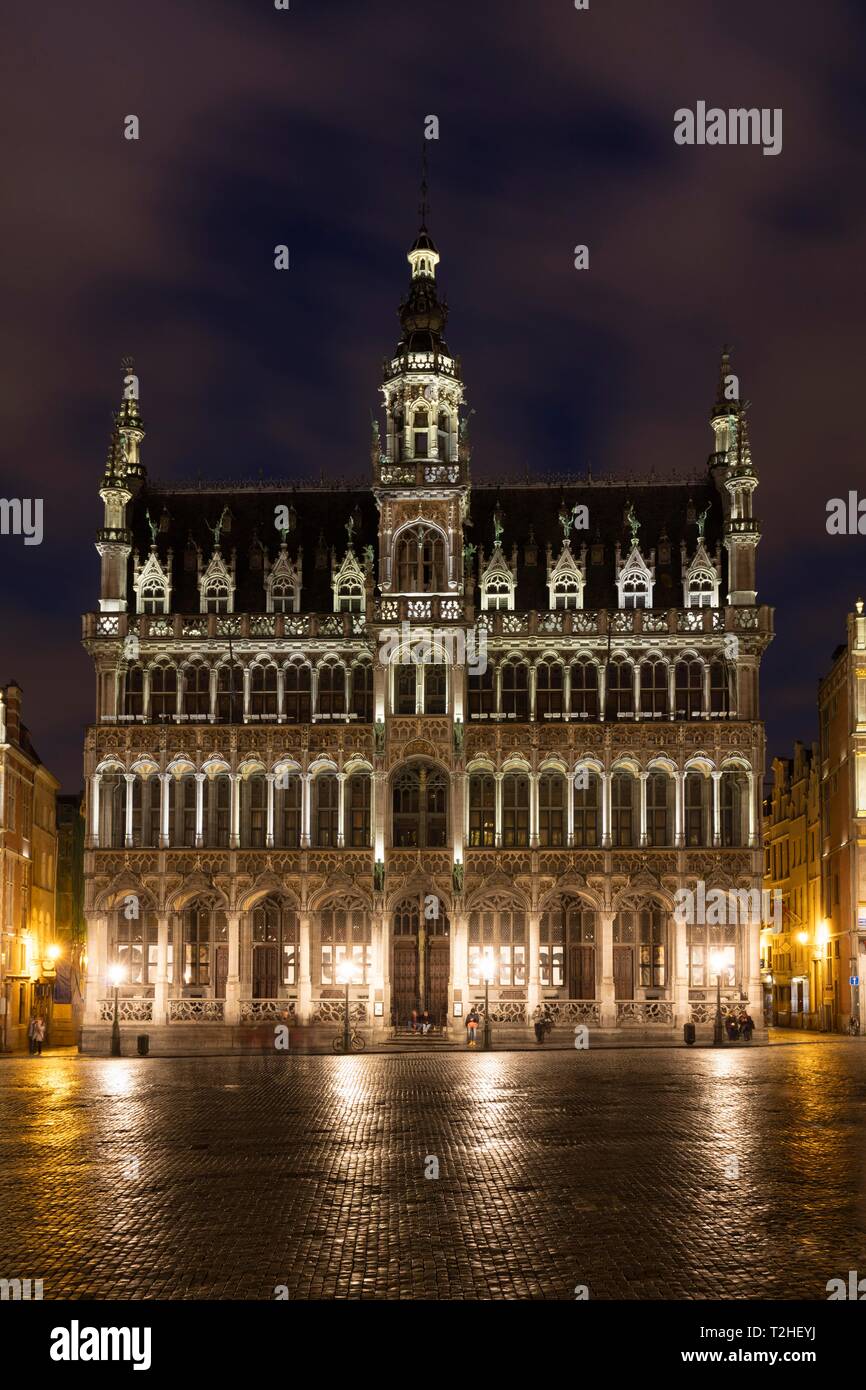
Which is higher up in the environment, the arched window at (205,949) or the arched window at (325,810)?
the arched window at (325,810)

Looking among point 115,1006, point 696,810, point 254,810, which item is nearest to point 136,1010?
point 115,1006

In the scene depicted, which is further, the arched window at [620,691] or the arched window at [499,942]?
the arched window at [620,691]

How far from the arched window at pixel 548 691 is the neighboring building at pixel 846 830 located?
16.5 metres

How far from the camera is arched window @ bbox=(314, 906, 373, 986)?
271ft

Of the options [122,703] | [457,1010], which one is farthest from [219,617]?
[457,1010]

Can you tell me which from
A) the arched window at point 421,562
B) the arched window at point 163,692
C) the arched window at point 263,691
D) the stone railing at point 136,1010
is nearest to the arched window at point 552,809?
the arched window at point 421,562

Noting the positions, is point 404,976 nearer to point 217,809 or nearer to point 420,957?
point 420,957

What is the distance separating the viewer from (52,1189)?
2772 cm

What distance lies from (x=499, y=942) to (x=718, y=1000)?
505 inches

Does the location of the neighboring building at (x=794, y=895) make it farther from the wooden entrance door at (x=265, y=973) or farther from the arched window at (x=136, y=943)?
the arched window at (x=136, y=943)

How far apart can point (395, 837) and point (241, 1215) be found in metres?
57.9

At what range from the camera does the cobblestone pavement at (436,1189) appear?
68.6 ft
